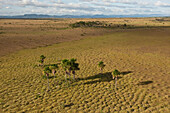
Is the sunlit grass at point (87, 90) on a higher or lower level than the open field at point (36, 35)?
lower

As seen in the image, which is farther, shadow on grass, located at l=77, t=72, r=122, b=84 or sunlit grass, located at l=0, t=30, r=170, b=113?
shadow on grass, located at l=77, t=72, r=122, b=84

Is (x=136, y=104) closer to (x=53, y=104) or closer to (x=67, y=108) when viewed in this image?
(x=67, y=108)

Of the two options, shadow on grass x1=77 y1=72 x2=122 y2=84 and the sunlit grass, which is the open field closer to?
the sunlit grass

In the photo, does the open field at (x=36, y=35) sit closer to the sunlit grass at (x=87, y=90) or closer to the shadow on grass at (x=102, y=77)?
the sunlit grass at (x=87, y=90)

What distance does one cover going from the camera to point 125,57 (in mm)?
29094

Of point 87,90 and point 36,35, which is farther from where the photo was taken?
point 36,35

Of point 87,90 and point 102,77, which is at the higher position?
point 102,77

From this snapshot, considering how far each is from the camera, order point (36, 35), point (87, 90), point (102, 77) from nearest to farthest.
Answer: point (87, 90)
point (102, 77)
point (36, 35)

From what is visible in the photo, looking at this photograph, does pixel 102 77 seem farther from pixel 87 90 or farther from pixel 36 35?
pixel 36 35

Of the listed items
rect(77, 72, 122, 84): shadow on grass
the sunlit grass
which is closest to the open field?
the sunlit grass

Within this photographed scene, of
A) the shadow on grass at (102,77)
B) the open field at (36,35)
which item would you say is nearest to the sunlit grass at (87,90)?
the shadow on grass at (102,77)

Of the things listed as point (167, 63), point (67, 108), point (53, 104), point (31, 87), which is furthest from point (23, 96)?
point (167, 63)

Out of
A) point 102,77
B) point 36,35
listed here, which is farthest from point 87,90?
point 36,35

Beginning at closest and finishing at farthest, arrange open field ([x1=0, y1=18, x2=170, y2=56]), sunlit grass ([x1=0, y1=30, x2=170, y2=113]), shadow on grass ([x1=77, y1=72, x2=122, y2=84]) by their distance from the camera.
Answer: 1. sunlit grass ([x1=0, y1=30, x2=170, y2=113])
2. shadow on grass ([x1=77, y1=72, x2=122, y2=84])
3. open field ([x1=0, y1=18, x2=170, y2=56])
